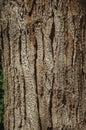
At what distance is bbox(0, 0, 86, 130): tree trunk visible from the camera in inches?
70.8

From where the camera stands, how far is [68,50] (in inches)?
71.9

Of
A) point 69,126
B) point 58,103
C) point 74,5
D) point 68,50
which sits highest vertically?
point 74,5

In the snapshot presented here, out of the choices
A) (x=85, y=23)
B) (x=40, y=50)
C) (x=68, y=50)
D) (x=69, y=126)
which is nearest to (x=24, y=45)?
(x=40, y=50)

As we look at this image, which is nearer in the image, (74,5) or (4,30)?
(74,5)

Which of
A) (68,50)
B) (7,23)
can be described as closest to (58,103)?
(68,50)

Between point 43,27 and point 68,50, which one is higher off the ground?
point 43,27

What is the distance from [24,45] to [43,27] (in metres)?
0.17

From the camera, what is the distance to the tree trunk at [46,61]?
1.80m

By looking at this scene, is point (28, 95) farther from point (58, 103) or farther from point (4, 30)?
point (4, 30)

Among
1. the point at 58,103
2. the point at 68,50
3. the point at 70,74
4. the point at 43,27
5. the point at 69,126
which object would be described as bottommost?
the point at 69,126

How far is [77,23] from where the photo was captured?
182cm

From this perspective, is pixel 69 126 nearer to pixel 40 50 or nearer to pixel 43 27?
pixel 40 50

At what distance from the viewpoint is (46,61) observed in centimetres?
184

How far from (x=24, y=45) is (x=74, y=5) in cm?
38
